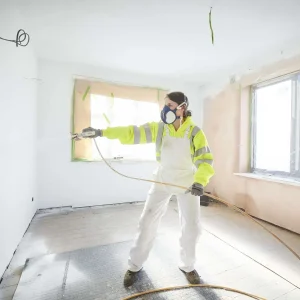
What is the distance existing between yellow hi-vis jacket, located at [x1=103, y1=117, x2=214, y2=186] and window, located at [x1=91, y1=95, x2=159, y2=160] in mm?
1908

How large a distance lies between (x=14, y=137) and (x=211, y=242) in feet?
7.38

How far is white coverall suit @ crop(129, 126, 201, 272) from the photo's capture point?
1568 mm

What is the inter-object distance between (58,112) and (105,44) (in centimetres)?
125

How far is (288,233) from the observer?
2.55 metres

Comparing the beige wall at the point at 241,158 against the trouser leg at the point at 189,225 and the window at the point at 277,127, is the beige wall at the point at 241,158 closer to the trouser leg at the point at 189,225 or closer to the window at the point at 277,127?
the window at the point at 277,127

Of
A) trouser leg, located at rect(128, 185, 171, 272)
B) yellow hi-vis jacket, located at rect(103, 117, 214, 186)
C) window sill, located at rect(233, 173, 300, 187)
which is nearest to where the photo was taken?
yellow hi-vis jacket, located at rect(103, 117, 214, 186)

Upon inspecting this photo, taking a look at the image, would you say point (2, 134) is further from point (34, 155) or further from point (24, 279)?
point (34, 155)

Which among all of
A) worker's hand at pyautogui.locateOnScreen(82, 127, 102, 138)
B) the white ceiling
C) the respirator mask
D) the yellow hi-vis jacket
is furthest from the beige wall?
worker's hand at pyautogui.locateOnScreen(82, 127, 102, 138)

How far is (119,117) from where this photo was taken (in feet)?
11.6

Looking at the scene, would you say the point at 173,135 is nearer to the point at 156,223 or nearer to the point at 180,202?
the point at 180,202

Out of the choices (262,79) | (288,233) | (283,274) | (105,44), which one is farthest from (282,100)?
(105,44)

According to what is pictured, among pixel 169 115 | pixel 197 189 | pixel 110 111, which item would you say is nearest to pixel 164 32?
pixel 169 115

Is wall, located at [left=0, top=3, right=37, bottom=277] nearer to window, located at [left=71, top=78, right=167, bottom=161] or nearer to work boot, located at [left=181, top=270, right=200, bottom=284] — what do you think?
window, located at [left=71, top=78, right=167, bottom=161]

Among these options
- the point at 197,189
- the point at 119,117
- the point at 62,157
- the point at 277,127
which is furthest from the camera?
the point at 119,117
